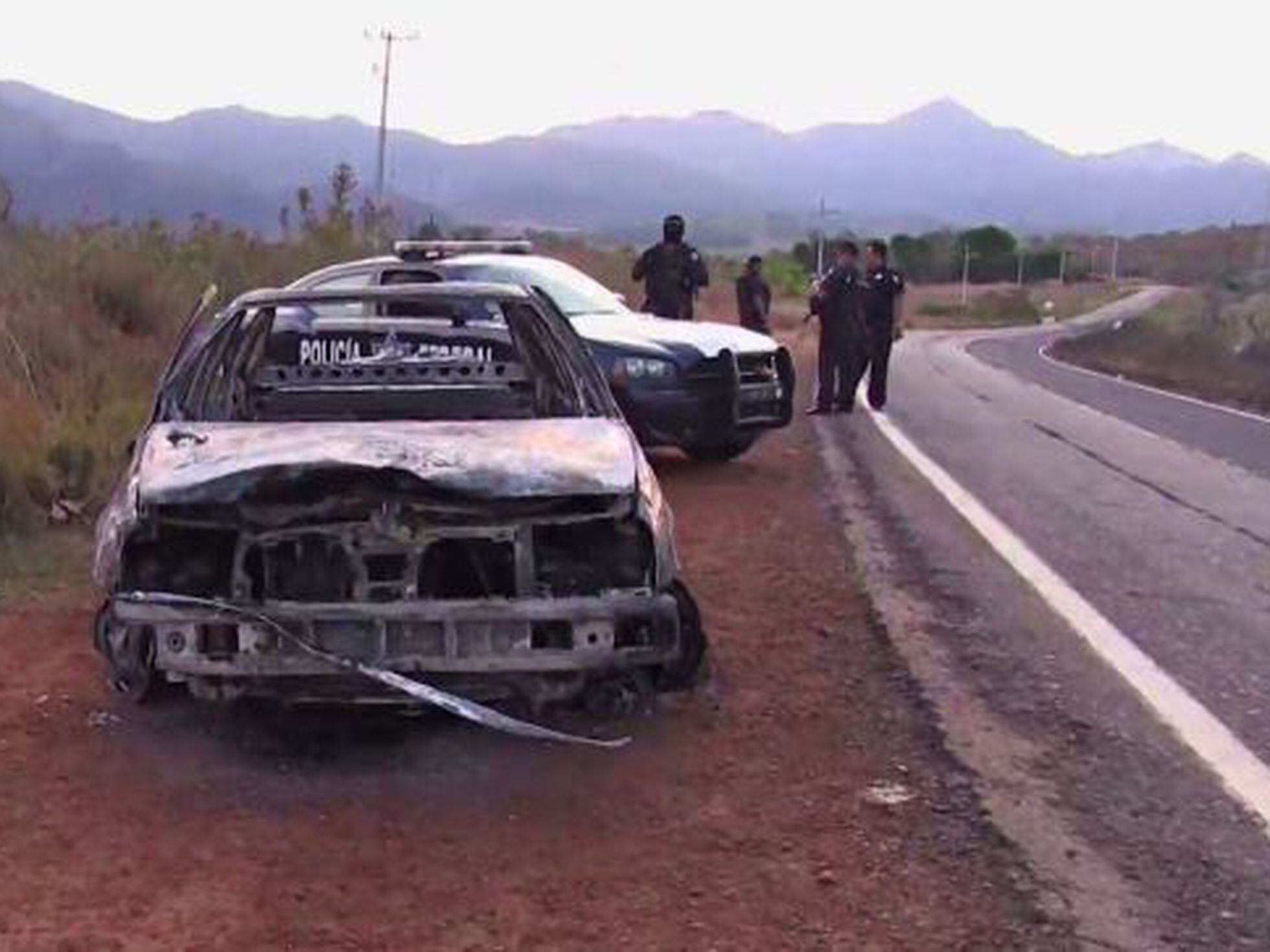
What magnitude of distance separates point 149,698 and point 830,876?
2415 mm

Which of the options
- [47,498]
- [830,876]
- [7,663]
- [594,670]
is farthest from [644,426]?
[830,876]

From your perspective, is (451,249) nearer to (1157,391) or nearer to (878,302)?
(878,302)

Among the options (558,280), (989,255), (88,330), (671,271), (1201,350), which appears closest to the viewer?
(558,280)

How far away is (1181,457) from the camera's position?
1504 centimetres

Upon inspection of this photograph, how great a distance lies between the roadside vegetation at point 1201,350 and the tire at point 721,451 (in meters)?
13.7

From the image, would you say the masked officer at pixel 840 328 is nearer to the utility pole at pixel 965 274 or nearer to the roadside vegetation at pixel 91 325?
the roadside vegetation at pixel 91 325

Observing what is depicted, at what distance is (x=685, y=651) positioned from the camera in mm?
5344

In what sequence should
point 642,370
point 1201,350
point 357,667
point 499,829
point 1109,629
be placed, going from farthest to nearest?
point 1201,350 → point 642,370 → point 1109,629 → point 357,667 → point 499,829

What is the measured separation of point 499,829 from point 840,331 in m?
12.6

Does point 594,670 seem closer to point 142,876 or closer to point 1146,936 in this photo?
point 142,876

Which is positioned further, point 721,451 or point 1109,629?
point 721,451

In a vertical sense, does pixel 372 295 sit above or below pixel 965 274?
below

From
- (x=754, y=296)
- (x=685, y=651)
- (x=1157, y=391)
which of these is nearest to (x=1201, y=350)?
(x=1157, y=391)

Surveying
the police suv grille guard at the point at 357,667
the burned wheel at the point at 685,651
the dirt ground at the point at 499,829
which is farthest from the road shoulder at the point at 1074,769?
the police suv grille guard at the point at 357,667
